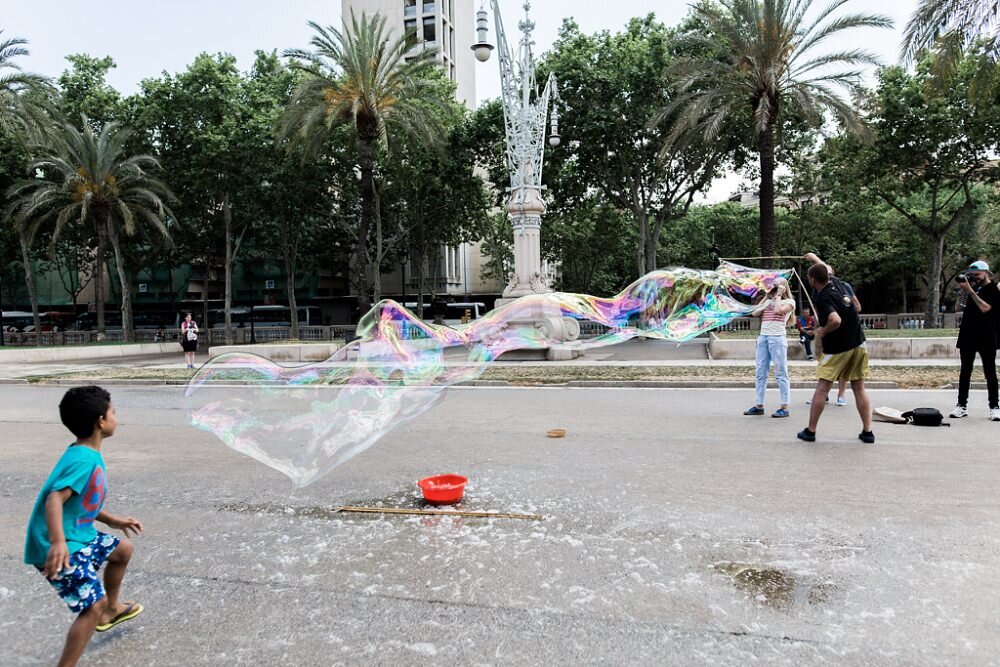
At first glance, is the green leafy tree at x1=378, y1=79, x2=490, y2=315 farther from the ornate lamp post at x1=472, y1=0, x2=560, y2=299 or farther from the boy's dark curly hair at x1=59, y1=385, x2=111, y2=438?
the boy's dark curly hair at x1=59, y1=385, x2=111, y2=438

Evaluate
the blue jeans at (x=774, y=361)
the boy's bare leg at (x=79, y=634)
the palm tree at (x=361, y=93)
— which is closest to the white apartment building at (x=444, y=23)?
the palm tree at (x=361, y=93)

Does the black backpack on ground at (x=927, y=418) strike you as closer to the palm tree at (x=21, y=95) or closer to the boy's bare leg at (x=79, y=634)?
the boy's bare leg at (x=79, y=634)

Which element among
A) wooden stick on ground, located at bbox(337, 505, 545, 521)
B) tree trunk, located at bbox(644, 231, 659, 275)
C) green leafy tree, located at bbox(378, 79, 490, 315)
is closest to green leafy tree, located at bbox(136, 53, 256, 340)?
green leafy tree, located at bbox(378, 79, 490, 315)

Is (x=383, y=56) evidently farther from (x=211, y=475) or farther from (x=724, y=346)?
(x=211, y=475)

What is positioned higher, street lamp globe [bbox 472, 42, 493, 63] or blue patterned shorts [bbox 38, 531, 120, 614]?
street lamp globe [bbox 472, 42, 493, 63]

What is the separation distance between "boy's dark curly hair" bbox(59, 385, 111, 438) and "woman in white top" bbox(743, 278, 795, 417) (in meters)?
7.69

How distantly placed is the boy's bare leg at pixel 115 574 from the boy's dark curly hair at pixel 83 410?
1.84 feet

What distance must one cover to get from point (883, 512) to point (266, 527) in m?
4.49

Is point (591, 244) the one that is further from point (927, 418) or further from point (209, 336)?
point (927, 418)

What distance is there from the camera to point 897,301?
53.1m

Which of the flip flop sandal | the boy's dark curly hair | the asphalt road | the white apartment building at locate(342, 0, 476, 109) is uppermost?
the white apartment building at locate(342, 0, 476, 109)

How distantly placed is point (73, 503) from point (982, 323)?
9.55 metres

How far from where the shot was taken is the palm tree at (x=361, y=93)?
22.2 m

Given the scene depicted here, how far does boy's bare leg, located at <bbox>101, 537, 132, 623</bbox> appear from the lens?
116 inches
